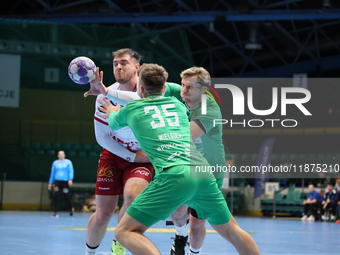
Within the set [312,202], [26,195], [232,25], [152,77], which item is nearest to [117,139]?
[152,77]

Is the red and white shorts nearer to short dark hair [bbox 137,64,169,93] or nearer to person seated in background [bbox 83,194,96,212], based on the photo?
short dark hair [bbox 137,64,169,93]

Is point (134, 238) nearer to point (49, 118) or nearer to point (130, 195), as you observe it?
point (130, 195)

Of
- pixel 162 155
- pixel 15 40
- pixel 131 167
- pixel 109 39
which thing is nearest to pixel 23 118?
pixel 15 40

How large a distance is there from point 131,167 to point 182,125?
142 centimetres

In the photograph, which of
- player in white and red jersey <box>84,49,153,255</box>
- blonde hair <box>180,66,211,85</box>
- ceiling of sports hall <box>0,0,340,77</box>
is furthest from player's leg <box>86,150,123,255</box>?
ceiling of sports hall <box>0,0,340,77</box>

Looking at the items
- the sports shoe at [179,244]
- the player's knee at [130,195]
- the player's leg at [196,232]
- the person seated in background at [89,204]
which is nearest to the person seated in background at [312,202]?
the person seated in background at [89,204]

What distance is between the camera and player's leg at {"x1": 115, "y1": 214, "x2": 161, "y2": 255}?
4.09 metres

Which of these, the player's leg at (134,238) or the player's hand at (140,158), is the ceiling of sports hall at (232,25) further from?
the player's leg at (134,238)

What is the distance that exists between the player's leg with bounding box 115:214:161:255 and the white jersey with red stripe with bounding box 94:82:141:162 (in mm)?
1473

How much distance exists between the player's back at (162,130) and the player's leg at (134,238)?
0.44 meters

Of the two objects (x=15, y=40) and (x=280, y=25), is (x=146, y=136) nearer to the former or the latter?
(x=15, y=40)

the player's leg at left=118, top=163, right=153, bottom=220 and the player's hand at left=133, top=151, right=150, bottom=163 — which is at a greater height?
the player's hand at left=133, top=151, right=150, bottom=163

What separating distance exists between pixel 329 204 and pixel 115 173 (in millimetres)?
15758

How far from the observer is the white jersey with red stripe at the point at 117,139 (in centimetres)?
567
